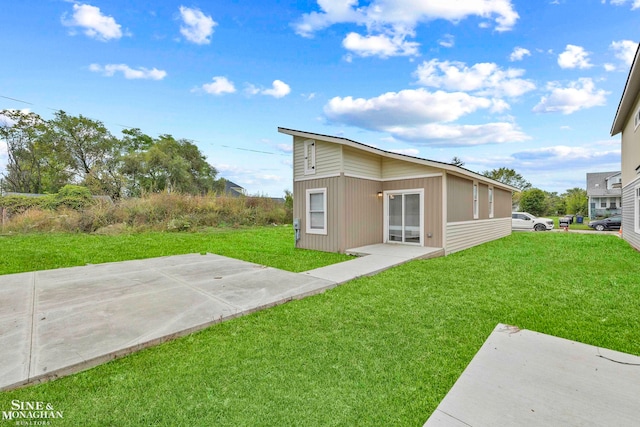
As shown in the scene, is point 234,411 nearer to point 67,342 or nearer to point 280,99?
point 67,342

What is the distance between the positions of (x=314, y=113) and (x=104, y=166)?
71.3 feet

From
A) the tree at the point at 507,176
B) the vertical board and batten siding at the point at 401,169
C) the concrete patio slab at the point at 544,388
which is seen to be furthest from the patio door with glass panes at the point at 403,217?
the tree at the point at 507,176

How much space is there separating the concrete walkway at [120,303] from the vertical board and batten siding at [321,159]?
2876 millimetres

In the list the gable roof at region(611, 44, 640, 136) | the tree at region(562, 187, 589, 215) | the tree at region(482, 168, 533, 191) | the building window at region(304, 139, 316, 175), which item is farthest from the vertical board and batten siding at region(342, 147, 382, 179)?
the tree at region(562, 187, 589, 215)

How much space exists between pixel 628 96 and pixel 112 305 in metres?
13.2

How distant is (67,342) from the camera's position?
8.84 feet

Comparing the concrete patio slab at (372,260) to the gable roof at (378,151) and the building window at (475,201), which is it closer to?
the gable roof at (378,151)

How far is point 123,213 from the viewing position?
1288 centimetres

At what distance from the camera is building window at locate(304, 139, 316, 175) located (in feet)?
27.9

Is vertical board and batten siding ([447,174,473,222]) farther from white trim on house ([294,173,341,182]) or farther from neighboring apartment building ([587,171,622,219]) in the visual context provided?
neighboring apartment building ([587,171,622,219])

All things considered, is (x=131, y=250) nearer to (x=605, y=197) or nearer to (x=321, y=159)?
(x=321, y=159)

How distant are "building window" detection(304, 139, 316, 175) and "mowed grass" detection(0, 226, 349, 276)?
2.51m

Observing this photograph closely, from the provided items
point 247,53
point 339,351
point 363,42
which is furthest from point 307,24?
point 339,351

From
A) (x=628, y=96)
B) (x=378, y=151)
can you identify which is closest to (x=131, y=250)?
(x=378, y=151)
